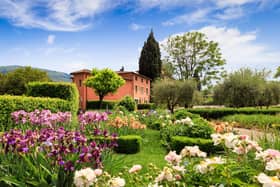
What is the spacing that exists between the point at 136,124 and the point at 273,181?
24.4 ft

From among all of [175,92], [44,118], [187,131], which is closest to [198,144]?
[187,131]

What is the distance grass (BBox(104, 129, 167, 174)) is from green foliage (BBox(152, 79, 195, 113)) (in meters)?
15.1

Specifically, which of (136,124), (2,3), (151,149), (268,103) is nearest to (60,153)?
(151,149)

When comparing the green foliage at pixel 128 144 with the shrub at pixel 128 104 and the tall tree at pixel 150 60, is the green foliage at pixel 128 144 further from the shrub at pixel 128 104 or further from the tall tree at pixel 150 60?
the tall tree at pixel 150 60

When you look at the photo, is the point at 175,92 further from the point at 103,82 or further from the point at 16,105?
the point at 16,105

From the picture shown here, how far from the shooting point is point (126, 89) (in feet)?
121

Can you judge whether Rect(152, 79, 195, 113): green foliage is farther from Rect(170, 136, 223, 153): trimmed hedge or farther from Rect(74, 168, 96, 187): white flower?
Rect(74, 168, 96, 187): white flower

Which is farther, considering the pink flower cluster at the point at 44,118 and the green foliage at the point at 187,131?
the green foliage at the point at 187,131

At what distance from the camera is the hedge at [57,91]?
12.9 metres

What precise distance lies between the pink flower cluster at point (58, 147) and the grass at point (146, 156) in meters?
0.56

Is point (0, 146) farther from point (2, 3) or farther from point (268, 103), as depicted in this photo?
point (268, 103)

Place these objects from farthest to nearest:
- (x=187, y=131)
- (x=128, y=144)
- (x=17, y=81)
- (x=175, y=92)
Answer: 1. (x=17, y=81)
2. (x=175, y=92)
3. (x=187, y=131)
4. (x=128, y=144)

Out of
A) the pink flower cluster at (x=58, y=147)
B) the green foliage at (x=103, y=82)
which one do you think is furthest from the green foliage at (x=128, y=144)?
the green foliage at (x=103, y=82)

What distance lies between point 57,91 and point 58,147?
1049 cm
